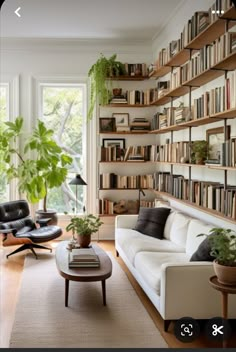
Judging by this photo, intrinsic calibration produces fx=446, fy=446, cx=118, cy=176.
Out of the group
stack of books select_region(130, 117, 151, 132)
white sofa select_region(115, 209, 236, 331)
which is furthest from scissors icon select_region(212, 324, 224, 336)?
stack of books select_region(130, 117, 151, 132)

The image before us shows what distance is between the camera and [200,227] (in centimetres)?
429

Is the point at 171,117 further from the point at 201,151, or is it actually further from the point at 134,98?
the point at 134,98

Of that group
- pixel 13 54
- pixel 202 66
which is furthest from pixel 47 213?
pixel 202 66

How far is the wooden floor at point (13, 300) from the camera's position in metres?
3.16

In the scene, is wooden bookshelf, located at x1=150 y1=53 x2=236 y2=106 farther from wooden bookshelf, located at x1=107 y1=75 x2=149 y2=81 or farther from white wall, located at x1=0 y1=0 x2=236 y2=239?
white wall, located at x1=0 y1=0 x2=236 y2=239

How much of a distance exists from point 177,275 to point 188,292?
0.15m

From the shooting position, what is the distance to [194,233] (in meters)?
4.34

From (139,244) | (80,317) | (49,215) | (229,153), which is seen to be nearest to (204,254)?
(229,153)

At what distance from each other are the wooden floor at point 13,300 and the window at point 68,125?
3.99 feet

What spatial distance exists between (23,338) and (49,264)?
7.18 feet

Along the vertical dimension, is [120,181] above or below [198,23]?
below

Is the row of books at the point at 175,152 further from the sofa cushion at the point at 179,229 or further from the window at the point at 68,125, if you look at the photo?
the window at the point at 68,125

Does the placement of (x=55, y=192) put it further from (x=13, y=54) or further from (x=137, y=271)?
(x=137, y=271)

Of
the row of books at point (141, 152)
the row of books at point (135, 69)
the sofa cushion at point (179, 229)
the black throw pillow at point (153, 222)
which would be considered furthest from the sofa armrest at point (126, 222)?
the row of books at point (135, 69)
